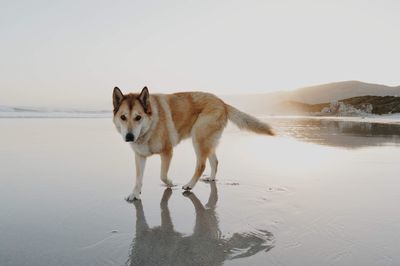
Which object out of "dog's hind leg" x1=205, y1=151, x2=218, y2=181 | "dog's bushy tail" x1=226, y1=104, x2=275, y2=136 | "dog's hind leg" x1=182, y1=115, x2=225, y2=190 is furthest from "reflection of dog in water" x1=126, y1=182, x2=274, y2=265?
"dog's bushy tail" x1=226, y1=104, x2=275, y2=136

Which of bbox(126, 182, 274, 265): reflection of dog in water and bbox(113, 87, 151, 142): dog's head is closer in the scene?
bbox(126, 182, 274, 265): reflection of dog in water

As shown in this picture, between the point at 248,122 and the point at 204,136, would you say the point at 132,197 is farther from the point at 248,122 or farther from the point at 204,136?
the point at 248,122

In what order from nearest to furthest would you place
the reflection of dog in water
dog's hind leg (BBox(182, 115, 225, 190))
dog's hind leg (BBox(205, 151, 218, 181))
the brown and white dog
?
the reflection of dog in water
the brown and white dog
dog's hind leg (BBox(182, 115, 225, 190))
dog's hind leg (BBox(205, 151, 218, 181))

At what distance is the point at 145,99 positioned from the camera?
499 centimetres

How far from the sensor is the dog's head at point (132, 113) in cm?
475

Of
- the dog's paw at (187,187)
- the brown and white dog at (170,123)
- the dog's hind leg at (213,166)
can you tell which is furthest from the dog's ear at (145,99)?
the dog's hind leg at (213,166)

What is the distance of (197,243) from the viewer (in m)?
3.19

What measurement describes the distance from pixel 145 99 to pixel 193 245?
2523 mm

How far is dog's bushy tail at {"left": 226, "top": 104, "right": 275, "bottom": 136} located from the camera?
6.16 metres

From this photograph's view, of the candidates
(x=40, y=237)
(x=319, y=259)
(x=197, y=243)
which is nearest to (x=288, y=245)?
(x=319, y=259)

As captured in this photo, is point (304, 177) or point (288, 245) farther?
point (304, 177)

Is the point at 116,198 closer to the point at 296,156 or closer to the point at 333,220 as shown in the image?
the point at 333,220

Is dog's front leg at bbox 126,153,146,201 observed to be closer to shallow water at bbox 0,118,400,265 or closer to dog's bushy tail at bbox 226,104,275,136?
shallow water at bbox 0,118,400,265

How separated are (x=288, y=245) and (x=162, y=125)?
9.32 ft
